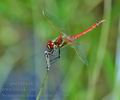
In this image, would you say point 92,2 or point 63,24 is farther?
point 92,2

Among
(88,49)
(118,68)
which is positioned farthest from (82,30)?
(118,68)

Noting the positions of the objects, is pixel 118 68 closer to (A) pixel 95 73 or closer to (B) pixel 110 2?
(A) pixel 95 73

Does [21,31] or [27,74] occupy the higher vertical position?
[21,31]

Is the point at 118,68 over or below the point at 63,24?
below

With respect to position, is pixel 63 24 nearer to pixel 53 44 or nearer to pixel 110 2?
pixel 53 44

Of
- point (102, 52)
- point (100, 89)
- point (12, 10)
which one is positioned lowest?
point (100, 89)

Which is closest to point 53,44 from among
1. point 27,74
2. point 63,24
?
point 63,24
